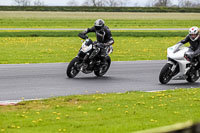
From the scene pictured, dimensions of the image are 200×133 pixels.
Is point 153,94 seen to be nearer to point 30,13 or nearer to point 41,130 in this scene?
point 41,130

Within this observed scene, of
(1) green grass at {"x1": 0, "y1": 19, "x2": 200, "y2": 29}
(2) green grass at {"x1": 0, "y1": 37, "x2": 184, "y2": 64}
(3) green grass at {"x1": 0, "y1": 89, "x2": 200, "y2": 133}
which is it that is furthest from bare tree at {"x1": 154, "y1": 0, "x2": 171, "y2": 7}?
(3) green grass at {"x1": 0, "y1": 89, "x2": 200, "y2": 133}

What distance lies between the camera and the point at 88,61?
48.6 ft

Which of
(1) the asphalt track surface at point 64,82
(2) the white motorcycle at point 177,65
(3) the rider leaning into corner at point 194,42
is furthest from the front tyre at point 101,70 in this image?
(3) the rider leaning into corner at point 194,42

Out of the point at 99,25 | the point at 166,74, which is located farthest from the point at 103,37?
the point at 166,74

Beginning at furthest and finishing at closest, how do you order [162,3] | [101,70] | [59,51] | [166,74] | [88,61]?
[162,3] < [59,51] < [101,70] < [88,61] < [166,74]

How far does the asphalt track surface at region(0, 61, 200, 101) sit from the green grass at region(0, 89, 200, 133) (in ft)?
5.30

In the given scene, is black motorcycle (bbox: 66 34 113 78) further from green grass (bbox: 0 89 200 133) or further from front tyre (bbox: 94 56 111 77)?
green grass (bbox: 0 89 200 133)

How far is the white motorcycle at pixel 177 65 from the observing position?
527 inches

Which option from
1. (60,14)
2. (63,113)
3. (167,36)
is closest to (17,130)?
(63,113)

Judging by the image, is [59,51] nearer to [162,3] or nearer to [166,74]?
[166,74]

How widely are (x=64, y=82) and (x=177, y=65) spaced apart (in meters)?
3.10

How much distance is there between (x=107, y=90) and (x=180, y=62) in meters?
2.42

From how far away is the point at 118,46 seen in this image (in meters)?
29.4

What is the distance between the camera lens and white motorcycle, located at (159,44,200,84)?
13375 millimetres
